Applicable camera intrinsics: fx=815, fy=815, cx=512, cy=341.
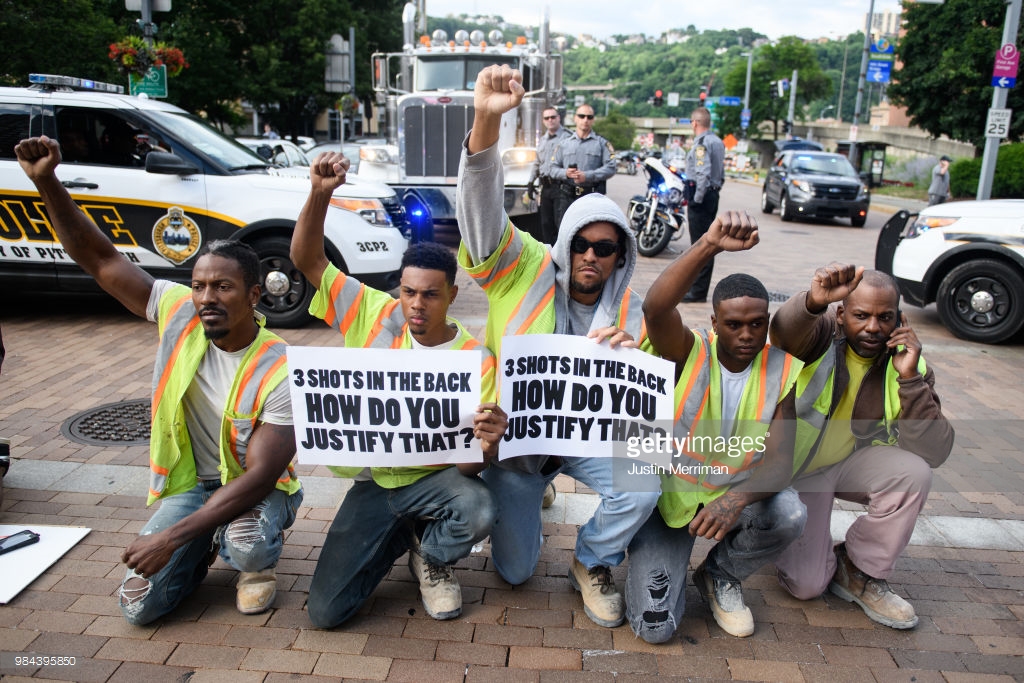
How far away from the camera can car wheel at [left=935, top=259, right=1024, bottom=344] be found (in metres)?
7.88

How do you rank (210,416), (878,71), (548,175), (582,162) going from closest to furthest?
(210,416)
(582,162)
(548,175)
(878,71)

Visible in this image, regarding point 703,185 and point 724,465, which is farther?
point 703,185

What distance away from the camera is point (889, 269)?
8.61 metres

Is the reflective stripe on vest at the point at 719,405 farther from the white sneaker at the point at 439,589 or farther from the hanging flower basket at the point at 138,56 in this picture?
the hanging flower basket at the point at 138,56

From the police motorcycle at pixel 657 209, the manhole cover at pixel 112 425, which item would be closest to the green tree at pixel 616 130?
the police motorcycle at pixel 657 209

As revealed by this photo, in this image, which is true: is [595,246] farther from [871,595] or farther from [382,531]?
[871,595]

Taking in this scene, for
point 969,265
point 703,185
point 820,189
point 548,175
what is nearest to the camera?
point 969,265

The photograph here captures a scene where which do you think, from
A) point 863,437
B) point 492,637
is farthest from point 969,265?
point 492,637

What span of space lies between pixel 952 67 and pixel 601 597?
88.4ft

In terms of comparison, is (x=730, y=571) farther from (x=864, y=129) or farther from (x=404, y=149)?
(x=864, y=129)

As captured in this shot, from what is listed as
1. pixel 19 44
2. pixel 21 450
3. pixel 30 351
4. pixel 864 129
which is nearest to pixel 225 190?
pixel 30 351

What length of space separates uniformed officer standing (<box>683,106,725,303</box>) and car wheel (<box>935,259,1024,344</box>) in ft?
8.01

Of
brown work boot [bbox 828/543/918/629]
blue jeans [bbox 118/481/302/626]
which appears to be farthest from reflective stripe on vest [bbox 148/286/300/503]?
brown work boot [bbox 828/543/918/629]

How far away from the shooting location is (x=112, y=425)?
5254mm
